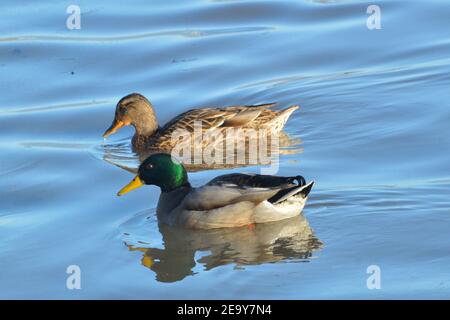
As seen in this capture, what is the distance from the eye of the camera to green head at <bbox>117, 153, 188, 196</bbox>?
34.3 ft

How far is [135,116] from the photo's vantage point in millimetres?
13156

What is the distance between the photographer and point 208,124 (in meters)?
12.8

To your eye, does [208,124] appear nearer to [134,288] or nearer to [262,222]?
[262,222]

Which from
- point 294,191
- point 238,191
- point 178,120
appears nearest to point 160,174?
point 238,191

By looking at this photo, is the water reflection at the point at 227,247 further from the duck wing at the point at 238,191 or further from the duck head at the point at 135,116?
the duck head at the point at 135,116

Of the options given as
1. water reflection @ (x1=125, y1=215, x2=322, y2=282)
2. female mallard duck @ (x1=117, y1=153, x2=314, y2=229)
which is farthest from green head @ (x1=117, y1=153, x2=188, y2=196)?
water reflection @ (x1=125, y1=215, x2=322, y2=282)

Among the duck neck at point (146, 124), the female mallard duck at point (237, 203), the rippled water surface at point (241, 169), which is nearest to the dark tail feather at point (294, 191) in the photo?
the female mallard duck at point (237, 203)

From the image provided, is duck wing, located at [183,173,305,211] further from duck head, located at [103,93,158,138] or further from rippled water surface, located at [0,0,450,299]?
duck head, located at [103,93,158,138]

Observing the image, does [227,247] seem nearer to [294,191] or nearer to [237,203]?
[237,203]

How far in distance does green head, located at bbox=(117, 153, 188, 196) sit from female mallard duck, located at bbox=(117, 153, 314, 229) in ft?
0.70

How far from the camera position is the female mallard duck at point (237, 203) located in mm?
10031

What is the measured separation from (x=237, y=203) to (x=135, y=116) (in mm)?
3384

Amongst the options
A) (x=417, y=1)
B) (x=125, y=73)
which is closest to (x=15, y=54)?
(x=125, y=73)

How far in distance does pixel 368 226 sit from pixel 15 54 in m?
7.50
